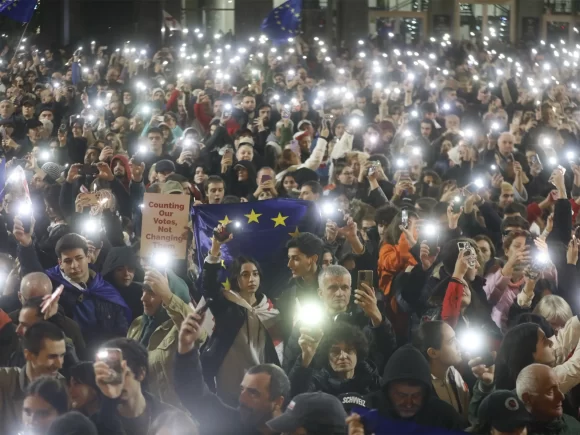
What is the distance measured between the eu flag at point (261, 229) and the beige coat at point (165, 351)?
1215mm

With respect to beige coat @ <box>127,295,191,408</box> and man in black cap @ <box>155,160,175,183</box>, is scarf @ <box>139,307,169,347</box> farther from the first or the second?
man in black cap @ <box>155,160,175,183</box>

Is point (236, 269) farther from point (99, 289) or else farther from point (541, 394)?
point (541, 394)

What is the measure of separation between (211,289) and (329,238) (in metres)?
1.74

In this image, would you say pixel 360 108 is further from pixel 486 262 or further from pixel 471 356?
pixel 471 356

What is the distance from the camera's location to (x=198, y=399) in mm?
4891

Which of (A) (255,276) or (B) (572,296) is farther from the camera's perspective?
(B) (572,296)

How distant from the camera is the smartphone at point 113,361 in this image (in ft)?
15.4

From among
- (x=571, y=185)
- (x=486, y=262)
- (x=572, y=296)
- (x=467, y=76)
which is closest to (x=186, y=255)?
(x=486, y=262)

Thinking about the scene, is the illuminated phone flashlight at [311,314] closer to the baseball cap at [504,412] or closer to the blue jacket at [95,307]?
the blue jacket at [95,307]

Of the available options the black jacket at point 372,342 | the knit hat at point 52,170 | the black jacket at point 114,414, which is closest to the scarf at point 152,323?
the black jacket at point 372,342

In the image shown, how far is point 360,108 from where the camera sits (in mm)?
15781

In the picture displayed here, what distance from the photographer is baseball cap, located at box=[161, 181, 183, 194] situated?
833cm

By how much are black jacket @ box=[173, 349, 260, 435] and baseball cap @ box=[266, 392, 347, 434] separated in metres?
0.37

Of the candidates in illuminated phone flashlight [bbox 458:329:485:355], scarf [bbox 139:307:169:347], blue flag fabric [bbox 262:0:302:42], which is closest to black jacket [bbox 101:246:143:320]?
scarf [bbox 139:307:169:347]
